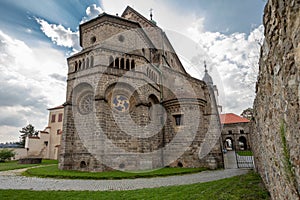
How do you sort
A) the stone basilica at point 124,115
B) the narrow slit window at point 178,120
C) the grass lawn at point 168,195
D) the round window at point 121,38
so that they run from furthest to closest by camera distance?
the round window at point 121,38, the narrow slit window at point 178,120, the stone basilica at point 124,115, the grass lawn at point 168,195

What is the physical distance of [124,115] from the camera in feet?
50.2

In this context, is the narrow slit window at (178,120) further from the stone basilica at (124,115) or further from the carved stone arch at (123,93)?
the carved stone arch at (123,93)

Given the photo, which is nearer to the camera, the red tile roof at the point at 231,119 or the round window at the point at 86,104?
the round window at the point at 86,104

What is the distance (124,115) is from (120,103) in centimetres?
100

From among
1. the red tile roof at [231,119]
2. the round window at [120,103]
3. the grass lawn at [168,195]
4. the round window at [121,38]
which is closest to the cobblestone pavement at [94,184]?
the grass lawn at [168,195]

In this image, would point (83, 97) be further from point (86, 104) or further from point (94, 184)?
point (94, 184)

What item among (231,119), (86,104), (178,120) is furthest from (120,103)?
(231,119)

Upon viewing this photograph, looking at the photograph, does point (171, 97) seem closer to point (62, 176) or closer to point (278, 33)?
point (62, 176)

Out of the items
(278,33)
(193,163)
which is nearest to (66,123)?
(193,163)

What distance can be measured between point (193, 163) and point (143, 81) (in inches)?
307

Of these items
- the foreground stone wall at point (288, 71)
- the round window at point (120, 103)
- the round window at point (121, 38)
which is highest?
the round window at point (121, 38)

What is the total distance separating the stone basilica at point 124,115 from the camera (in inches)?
555

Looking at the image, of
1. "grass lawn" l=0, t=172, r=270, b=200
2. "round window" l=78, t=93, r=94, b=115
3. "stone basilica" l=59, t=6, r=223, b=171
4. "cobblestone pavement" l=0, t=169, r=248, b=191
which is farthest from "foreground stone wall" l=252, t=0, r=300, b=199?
"round window" l=78, t=93, r=94, b=115

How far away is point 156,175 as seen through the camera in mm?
11789
